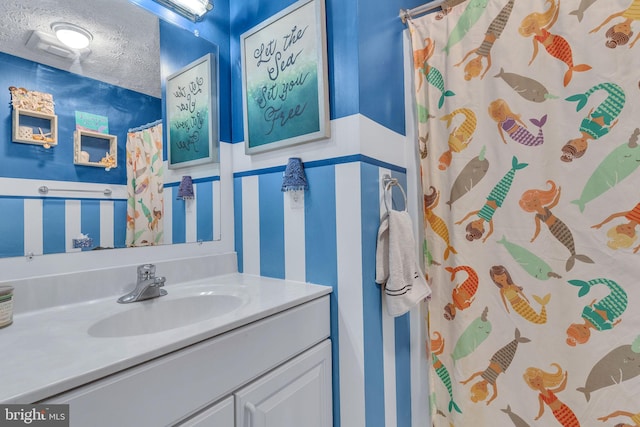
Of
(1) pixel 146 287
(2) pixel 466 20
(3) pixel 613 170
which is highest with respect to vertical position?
(2) pixel 466 20

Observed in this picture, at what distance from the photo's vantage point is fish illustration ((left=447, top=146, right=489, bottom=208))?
1.08 m

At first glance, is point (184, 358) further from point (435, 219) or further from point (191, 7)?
point (191, 7)

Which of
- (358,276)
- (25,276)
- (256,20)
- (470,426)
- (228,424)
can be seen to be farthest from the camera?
(256,20)

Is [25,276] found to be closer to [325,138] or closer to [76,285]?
[76,285]

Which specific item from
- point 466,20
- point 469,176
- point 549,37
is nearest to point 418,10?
point 466,20

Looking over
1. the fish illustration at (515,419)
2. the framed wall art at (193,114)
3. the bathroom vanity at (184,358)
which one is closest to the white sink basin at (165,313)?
the bathroom vanity at (184,358)

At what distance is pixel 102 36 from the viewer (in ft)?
3.20

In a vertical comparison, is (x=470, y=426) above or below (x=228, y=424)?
below

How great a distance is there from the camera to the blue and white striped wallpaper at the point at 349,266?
97cm

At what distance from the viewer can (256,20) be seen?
125 cm

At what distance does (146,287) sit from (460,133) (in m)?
1.23

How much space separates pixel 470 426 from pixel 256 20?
1.81 meters

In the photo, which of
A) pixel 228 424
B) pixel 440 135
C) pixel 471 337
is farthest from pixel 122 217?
pixel 471 337

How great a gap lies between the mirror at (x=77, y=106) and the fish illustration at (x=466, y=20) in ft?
3.61
